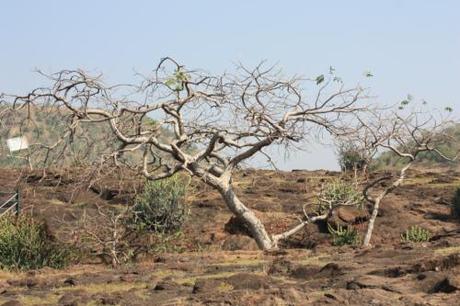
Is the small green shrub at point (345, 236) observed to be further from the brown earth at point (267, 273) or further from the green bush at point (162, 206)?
the green bush at point (162, 206)

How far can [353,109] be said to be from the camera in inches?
556

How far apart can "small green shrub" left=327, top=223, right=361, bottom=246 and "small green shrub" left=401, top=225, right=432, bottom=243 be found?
45.5 inches

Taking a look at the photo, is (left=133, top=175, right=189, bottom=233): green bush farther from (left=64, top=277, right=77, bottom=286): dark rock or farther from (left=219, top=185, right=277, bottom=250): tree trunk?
(left=64, top=277, right=77, bottom=286): dark rock

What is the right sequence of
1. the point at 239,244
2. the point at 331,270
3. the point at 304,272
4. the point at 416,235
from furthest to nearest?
the point at 416,235 → the point at 239,244 → the point at 304,272 → the point at 331,270

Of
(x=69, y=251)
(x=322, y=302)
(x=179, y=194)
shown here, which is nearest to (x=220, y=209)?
(x=179, y=194)

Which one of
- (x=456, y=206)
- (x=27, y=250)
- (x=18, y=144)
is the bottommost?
(x=27, y=250)

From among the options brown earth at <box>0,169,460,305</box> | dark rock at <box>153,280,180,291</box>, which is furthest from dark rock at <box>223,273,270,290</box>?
dark rock at <box>153,280,180,291</box>

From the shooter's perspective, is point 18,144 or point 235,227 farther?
point 235,227

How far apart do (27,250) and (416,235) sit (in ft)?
27.9

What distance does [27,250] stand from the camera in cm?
1391

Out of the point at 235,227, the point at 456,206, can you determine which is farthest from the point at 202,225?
the point at 456,206

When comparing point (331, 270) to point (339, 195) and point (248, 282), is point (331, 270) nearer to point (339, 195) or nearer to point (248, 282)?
point (248, 282)

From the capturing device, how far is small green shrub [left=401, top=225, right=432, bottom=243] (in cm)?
1636

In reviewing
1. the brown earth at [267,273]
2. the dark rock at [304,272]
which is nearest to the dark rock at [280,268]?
the brown earth at [267,273]
